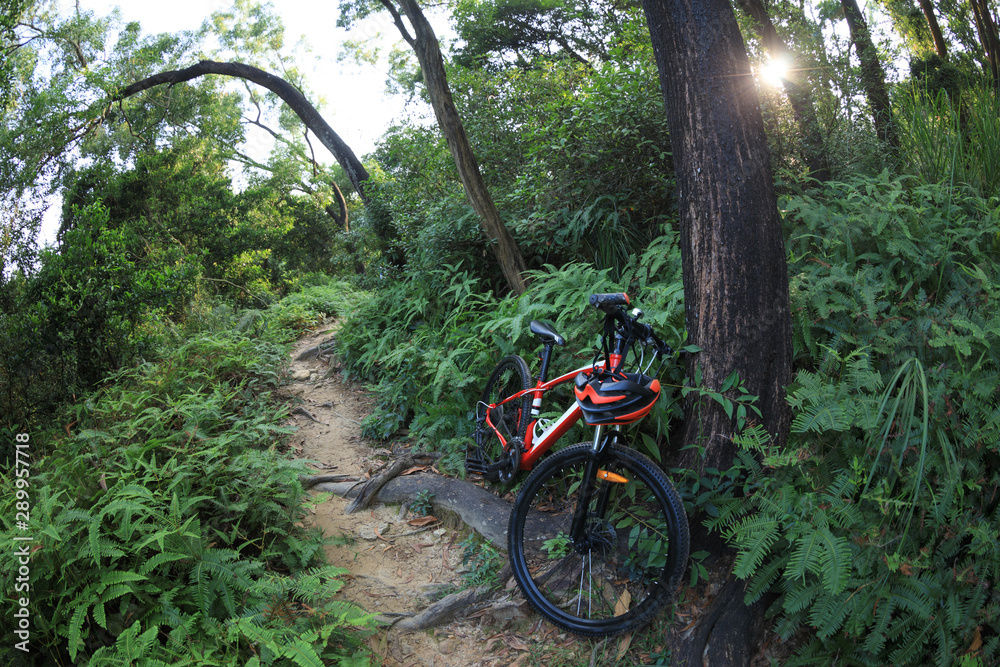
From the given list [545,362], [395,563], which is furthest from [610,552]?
[395,563]

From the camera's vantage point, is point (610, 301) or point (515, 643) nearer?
point (610, 301)

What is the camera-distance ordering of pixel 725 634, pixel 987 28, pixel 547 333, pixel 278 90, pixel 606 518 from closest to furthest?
pixel 725 634 → pixel 606 518 → pixel 547 333 → pixel 987 28 → pixel 278 90

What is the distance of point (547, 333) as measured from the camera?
3898 millimetres

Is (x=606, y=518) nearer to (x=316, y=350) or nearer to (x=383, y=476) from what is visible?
(x=383, y=476)

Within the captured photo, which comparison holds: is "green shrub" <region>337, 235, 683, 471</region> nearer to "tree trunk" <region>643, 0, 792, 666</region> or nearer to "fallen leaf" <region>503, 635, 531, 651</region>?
"tree trunk" <region>643, 0, 792, 666</region>

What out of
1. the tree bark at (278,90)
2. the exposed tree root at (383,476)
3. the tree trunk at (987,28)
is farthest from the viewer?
the tree bark at (278,90)

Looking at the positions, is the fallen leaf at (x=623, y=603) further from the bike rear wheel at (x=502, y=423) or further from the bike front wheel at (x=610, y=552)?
the bike rear wheel at (x=502, y=423)

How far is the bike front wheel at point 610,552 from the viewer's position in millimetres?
2836

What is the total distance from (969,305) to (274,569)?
463cm

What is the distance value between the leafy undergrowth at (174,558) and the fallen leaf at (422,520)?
0.81 metres

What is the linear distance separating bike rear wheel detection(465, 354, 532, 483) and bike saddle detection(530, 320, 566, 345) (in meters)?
0.40

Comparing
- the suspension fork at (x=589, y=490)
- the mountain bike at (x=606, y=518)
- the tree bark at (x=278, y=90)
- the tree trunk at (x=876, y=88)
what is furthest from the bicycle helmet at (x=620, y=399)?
the tree bark at (x=278, y=90)

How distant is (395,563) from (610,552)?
63.1 inches

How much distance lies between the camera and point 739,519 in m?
2.98
